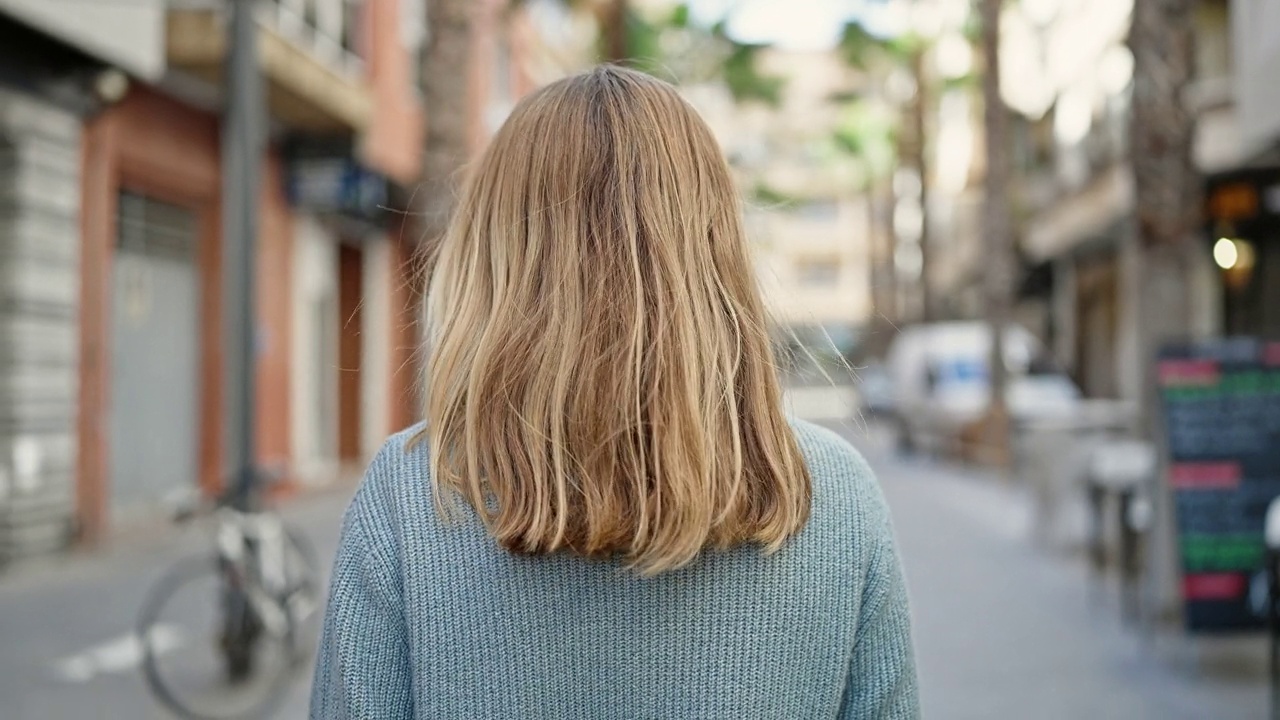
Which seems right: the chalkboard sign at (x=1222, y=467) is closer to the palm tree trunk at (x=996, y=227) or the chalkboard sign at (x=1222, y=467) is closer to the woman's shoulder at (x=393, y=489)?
the woman's shoulder at (x=393, y=489)

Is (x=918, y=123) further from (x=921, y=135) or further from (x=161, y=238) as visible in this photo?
(x=161, y=238)

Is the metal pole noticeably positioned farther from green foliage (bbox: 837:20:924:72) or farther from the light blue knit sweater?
green foliage (bbox: 837:20:924:72)

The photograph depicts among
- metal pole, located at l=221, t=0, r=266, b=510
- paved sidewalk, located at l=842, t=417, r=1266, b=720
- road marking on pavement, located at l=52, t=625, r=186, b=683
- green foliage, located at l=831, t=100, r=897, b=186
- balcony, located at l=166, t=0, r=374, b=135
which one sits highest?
green foliage, located at l=831, t=100, r=897, b=186

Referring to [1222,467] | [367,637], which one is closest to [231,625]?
[1222,467]

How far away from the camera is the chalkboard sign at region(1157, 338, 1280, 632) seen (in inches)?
270

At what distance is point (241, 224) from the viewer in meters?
7.74

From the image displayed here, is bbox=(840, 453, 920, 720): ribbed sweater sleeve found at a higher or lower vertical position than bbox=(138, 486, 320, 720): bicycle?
higher

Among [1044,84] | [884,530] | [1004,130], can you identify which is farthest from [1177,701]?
[1044,84]

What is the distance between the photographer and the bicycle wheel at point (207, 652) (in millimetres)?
6332

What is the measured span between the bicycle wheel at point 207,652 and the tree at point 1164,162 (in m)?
5.10

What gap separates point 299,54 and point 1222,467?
9.98 meters

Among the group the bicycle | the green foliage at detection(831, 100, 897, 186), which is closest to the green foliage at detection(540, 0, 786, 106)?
the green foliage at detection(831, 100, 897, 186)

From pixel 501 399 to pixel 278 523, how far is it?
19.7 feet

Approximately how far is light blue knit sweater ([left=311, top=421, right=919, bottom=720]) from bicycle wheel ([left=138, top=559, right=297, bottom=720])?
5053 millimetres
